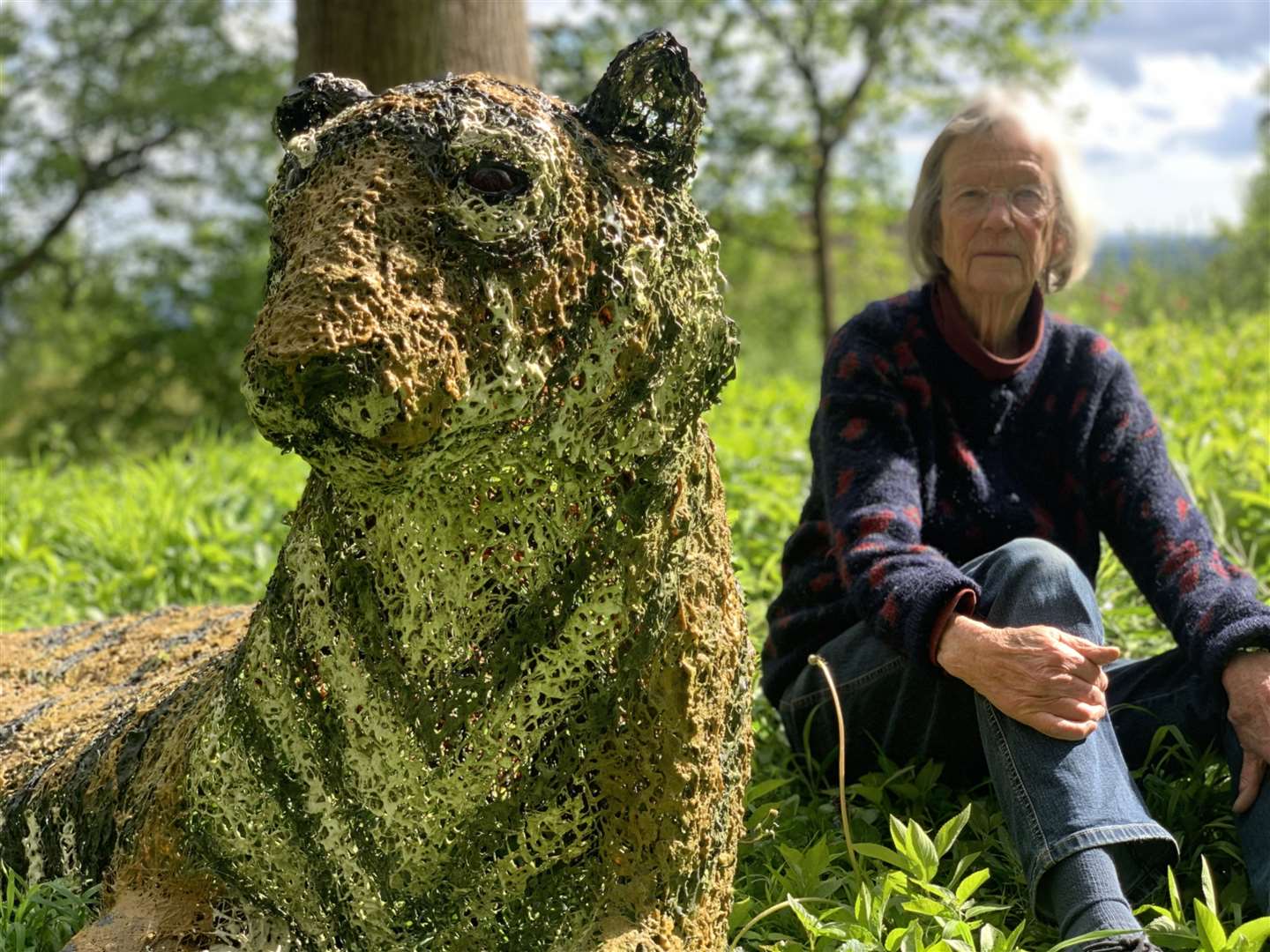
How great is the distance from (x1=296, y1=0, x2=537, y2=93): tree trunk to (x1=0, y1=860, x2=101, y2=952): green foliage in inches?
116

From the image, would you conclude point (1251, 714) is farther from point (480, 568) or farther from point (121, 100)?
point (121, 100)

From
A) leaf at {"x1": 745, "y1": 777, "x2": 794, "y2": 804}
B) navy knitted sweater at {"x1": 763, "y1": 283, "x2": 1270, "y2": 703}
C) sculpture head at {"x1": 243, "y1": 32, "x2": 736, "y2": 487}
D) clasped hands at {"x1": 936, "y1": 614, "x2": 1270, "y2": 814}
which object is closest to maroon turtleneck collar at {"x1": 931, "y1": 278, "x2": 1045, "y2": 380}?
navy knitted sweater at {"x1": 763, "y1": 283, "x2": 1270, "y2": 703}

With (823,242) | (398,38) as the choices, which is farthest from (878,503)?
(823,242)

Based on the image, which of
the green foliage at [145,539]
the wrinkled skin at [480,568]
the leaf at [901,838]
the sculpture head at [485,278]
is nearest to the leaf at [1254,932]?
the leaf at [901,838]

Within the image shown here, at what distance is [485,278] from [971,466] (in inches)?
66.1

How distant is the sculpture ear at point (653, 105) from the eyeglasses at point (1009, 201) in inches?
58.2

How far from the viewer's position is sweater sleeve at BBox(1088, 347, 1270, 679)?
2297 mm

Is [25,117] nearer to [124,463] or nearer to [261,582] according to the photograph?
[124,463]

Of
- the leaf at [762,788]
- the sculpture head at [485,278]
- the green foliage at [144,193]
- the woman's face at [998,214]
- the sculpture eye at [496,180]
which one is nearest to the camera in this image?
the sculpture head at [485,278]

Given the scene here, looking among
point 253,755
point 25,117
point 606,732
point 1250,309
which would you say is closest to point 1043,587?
point 606,732

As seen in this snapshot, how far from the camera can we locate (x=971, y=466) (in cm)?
266

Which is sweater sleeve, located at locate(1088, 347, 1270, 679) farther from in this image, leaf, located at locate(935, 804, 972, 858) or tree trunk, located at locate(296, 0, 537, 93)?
tree trunk, located at locate(296, 0, 537, 93)

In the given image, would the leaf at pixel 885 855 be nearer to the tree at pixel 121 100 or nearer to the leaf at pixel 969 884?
the leaf at pixel 969 884

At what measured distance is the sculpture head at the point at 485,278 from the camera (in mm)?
1146
